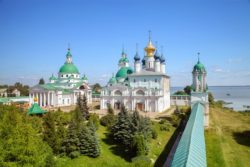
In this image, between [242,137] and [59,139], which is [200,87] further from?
[59,139]

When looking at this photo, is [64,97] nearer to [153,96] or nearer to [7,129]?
[153,96]

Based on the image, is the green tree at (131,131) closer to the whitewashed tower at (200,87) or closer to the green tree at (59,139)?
the green tree at (59,139)

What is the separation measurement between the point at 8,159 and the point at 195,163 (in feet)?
31.3

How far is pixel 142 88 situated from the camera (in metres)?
36.9

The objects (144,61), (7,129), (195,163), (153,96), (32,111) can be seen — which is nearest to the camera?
(195,163)

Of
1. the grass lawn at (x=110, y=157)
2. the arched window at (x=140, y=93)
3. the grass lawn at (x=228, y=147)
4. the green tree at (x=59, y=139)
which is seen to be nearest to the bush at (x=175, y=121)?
the grass lawn at (x=228, y=147)

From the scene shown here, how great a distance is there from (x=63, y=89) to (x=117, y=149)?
103 feet

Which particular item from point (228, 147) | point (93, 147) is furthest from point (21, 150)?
point (228, 147)

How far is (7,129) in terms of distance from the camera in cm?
1294

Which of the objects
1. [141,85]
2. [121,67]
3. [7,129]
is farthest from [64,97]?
[7,129]

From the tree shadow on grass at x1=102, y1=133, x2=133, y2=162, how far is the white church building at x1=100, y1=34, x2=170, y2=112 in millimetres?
15505

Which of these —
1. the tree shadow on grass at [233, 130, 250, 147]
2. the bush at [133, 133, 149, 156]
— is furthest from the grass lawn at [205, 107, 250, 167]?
the bush at [133, 133, 149, 156]

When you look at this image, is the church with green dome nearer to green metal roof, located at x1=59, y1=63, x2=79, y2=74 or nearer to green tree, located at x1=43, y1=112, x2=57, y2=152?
green metal roof, located at x1=59, y1=63, x2=79, y2=74

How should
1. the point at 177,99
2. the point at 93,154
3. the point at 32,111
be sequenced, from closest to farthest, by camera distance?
the point at 93,154 → the point at 32,111 → the point at 177,99
